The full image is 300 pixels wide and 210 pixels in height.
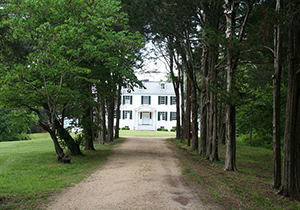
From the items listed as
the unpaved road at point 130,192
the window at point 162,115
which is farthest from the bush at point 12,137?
the unpaved road at point 130,192

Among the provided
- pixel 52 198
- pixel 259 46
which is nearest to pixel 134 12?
pixel 259 46

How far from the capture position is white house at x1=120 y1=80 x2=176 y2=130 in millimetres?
42031

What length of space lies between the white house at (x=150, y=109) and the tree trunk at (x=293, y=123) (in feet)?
115

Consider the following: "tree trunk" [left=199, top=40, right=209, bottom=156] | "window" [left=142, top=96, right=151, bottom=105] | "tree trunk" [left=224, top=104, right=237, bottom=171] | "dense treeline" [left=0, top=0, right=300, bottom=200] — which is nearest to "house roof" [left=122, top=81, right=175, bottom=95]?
"window" [left=142, top=96, right=151, bottom=105]

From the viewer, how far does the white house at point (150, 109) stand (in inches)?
1655

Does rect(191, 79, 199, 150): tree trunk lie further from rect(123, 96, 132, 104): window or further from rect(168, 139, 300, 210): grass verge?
rect(123, 96, 132, 104): window

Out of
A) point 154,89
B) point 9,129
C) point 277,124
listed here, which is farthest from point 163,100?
point 277,124

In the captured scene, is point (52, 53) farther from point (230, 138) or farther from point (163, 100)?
point (163, 100)

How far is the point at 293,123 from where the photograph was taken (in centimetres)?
671

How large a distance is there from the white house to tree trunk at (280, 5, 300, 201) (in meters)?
34.9

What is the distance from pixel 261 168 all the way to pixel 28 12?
1065 centimetres

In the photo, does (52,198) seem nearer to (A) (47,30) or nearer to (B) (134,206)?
(B) (134,206)

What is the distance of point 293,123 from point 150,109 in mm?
35045

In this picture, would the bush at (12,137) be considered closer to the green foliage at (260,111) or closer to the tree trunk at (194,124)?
the tree trunk at (194,124)
